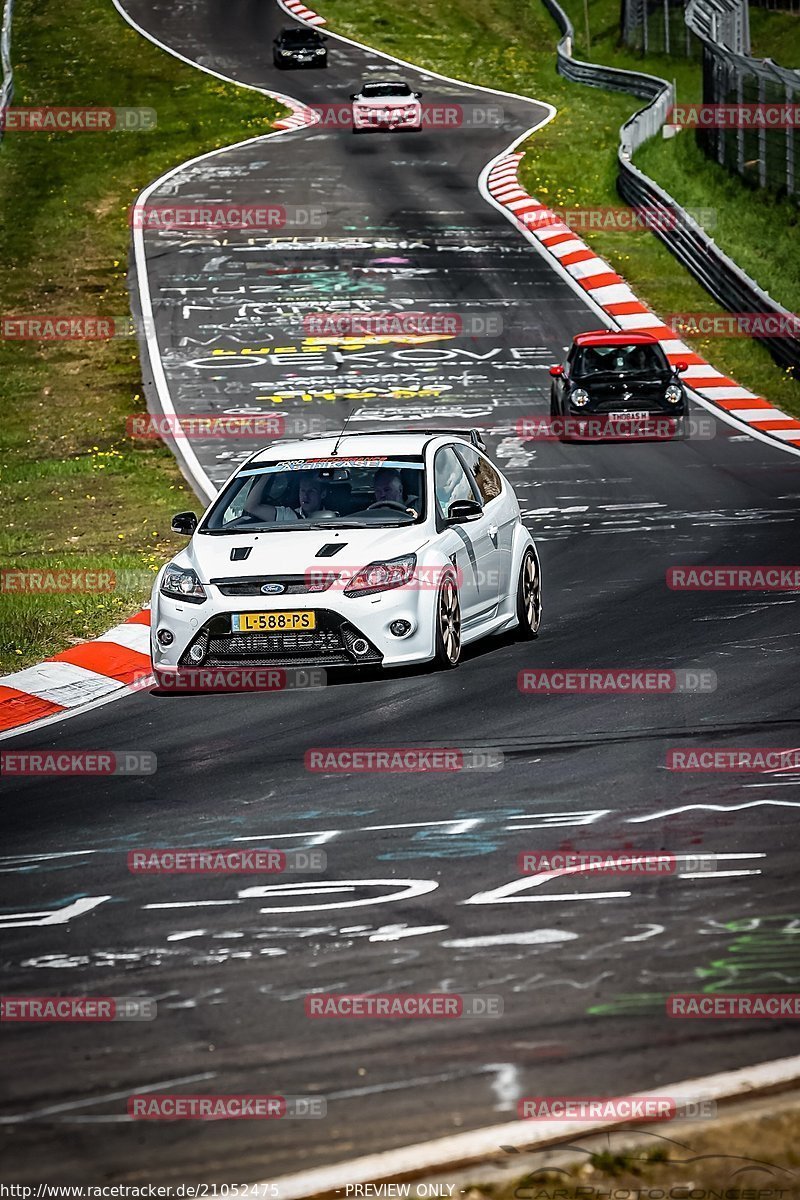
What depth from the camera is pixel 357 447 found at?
537 inches

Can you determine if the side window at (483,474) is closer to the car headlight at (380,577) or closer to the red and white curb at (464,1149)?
the car headlight at (380,577)

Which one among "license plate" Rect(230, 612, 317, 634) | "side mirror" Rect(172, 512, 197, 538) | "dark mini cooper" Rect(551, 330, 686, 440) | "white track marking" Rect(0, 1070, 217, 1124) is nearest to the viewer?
"white track marking" Rect(0, 1070, 217, 1124)

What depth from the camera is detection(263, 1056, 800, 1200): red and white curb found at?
5.11 metres

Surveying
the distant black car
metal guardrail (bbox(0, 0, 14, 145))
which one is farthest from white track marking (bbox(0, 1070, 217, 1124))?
the distant black car

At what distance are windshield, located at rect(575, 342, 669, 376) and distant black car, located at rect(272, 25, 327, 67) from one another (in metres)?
34.5

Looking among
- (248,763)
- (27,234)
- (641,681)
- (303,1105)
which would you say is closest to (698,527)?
(641,681)

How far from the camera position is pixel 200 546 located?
12.7m

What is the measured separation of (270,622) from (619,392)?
13203mm

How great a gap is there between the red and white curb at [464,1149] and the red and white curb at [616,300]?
18637 millimetres

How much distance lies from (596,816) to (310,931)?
191cm

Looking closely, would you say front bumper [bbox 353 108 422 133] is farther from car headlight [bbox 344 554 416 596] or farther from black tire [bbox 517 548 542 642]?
car headlight [bbox 344 554 416 596]

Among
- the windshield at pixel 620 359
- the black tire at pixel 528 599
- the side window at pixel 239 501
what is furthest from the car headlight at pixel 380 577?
the windshield at pixel 620 359

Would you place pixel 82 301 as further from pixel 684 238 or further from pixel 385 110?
pixel 385 110

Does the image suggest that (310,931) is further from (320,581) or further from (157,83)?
(157,83)
